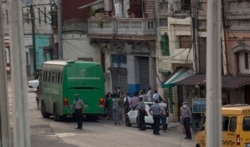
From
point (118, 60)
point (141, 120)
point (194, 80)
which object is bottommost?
point (141, 120)

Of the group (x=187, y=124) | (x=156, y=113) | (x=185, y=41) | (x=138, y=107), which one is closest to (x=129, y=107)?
(x=138, y=107)

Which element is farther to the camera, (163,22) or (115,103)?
(163,22)

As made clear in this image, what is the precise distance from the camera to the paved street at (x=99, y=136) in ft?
117

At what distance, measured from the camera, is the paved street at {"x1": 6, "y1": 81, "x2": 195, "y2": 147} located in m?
35.7

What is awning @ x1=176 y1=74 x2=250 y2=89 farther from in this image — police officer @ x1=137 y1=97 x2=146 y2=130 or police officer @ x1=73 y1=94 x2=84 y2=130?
police officer @ x1=73 y1=94 x2=84 y2=130

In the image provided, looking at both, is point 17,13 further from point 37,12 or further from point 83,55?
point 37,12

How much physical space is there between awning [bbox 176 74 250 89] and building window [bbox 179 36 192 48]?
312 cm

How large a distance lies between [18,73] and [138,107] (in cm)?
2138

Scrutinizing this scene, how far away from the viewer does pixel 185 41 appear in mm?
46406

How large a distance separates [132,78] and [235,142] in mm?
28998

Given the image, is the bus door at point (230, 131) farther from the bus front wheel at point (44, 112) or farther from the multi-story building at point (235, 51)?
the bus front wheel at point (44, 112)

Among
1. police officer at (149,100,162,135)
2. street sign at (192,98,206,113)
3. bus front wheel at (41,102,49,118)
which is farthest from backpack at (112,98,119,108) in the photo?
street sign at (192,98,206,113)

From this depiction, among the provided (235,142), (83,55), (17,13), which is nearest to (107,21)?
(83,55)

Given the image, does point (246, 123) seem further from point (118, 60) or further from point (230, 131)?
point (118, 60)
